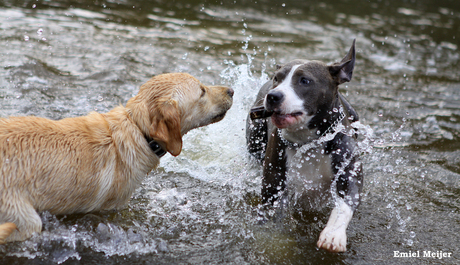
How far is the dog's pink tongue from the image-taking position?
3904 millimetres

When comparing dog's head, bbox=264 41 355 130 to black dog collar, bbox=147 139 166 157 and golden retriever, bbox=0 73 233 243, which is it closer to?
golden retriever, bbox=0 73 233 243

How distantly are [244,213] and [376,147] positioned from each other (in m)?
2.66

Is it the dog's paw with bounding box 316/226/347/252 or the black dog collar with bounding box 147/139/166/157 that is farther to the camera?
the black dog collar with bounding box 147/139/166/157

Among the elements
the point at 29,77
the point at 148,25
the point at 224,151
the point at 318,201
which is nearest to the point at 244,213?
the point at 318,201

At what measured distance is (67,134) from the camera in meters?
3.79

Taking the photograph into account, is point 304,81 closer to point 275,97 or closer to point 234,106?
point 275,97

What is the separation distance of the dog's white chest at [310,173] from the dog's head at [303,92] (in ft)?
1.10

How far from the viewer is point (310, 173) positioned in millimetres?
4273

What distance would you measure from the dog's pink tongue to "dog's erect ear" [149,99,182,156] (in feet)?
2.82

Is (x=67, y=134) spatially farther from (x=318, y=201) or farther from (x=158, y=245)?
(x=318, y=201)

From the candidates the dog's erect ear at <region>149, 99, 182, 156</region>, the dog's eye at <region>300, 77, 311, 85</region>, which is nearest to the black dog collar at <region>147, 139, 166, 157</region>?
the dog's erect ear at <region>149, 99, 182, 156</region>

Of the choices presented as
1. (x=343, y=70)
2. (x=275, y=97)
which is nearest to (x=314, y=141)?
(x=275, y=97)

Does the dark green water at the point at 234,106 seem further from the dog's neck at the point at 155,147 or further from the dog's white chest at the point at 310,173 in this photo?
the dog's neck at the point at 155,147

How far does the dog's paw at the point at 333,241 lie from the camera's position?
3.59m
